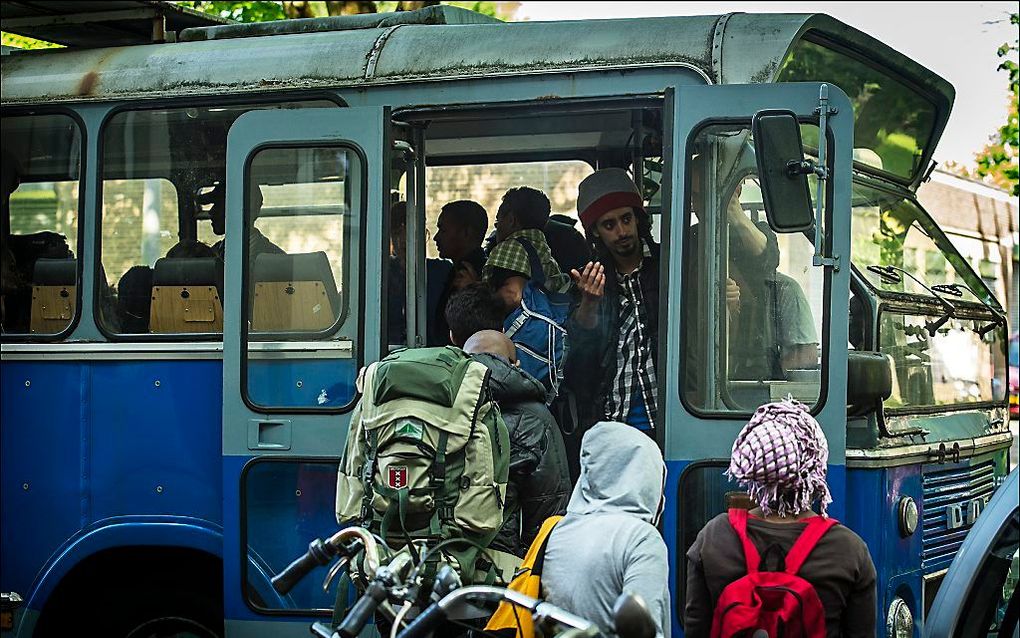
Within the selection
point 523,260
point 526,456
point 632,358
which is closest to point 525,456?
point 526,456

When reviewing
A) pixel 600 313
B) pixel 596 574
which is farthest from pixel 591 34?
pixel 596 574

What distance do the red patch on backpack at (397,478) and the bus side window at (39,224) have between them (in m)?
2.20

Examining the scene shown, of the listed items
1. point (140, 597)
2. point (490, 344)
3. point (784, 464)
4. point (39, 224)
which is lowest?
point (140, 597)

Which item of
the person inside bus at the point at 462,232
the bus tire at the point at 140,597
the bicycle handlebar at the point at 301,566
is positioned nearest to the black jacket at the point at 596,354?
the person inside bus at the point at 462,232

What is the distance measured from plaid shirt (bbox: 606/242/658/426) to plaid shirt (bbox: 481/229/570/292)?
65cm

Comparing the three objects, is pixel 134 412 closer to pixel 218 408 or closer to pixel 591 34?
pixel 218 408

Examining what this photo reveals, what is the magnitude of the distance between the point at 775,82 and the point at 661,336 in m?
1.03

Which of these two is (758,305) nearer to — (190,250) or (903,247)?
(903,247)

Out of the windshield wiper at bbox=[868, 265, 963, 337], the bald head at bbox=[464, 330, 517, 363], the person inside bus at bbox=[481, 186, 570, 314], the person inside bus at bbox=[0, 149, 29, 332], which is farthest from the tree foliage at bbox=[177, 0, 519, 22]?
the bald head at bbox=[464, 330, 517, 363]

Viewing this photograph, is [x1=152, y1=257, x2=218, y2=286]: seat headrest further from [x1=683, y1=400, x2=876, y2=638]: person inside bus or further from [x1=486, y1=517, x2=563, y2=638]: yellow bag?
[x1=683, y1=400, x2=876, y2=638]: person inside bus

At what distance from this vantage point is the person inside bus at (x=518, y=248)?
21.0ft

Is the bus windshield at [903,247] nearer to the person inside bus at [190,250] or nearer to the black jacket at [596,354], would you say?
the black jacket at [596,354]

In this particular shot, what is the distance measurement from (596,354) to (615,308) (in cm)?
23

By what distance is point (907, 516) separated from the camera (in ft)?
16.8
